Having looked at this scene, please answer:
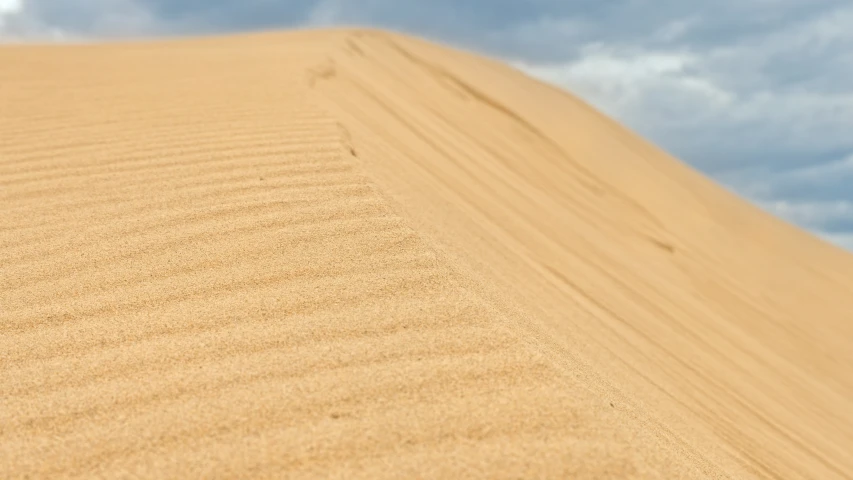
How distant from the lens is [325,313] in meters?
2.56

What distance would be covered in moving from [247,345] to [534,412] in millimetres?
825

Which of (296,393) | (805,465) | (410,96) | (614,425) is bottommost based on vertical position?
(805,465)

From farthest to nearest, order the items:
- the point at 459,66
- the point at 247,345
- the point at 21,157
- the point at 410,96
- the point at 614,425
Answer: the point at 459,66
the point at 410,96
the point at 21,157
the point at 247,345
the point at 614,425

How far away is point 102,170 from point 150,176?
1.05 feet

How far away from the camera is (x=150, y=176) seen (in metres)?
3.78

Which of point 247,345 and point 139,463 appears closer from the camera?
point 139,463

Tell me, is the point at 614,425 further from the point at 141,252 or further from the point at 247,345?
the point at 141,252

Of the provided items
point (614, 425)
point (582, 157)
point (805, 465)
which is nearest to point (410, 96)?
point (582, 157)

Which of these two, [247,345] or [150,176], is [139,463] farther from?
[150,176]

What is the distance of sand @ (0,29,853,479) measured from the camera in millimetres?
2086

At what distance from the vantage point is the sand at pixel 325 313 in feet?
6.84

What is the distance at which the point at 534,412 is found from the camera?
6.98 ft

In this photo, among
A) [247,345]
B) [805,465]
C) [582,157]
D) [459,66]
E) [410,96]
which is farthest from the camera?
[459,66]

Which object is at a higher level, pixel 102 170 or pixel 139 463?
pixel 102 170
